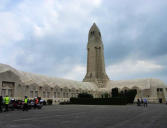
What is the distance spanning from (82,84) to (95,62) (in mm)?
19658

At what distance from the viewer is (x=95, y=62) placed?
89.4 m

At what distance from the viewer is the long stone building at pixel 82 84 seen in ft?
132

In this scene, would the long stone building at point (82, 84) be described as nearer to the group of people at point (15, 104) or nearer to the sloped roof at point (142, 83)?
the sloped roof at point (142, 83)

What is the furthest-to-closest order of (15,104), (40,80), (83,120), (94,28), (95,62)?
(94,28) → (95,62) → (40,80) → (15,104) → (83,120)

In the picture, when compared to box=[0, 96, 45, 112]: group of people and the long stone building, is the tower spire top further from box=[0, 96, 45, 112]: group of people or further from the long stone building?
box=[0, 96, 45, 112]: group of people

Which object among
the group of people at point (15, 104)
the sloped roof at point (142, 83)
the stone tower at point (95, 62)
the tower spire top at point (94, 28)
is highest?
the tower spire top at point (94, 28)

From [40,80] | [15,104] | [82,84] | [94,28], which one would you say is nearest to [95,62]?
[82,84]

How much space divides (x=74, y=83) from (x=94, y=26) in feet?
140

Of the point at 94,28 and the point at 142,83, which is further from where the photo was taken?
the point at 94,28

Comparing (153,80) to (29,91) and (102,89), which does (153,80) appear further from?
(29,91)

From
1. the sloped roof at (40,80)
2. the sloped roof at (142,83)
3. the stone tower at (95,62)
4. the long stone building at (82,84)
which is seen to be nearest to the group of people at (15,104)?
the long stone building at (82,84)

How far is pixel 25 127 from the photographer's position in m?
8.80

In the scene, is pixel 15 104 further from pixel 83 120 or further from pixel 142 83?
pixel 142 83

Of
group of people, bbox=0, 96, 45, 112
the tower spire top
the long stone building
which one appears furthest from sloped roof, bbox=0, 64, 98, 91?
the tower spire top
